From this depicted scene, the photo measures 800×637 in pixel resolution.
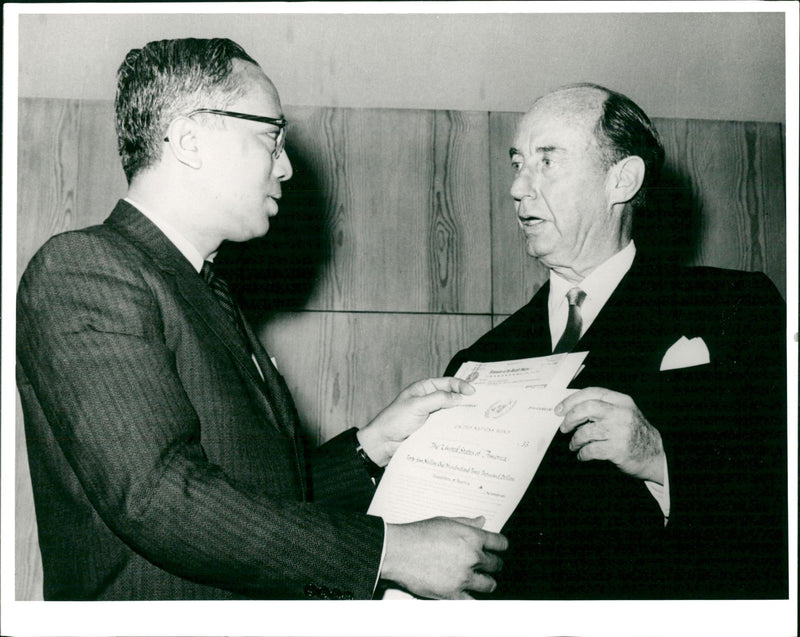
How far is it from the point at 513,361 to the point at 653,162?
692 millimetres

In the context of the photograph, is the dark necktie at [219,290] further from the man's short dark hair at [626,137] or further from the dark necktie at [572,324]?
the man's short dark hair at [626,137]

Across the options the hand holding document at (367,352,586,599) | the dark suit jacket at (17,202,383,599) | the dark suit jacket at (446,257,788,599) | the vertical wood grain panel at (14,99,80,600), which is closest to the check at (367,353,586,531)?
the hand holding document at (367,352,586,599)

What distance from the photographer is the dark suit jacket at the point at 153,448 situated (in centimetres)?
150

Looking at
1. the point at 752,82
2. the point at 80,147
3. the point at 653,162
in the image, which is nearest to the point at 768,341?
the point at 653,162

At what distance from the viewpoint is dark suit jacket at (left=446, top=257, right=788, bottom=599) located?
1877 mm

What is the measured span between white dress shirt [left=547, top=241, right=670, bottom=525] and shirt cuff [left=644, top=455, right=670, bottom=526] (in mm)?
404

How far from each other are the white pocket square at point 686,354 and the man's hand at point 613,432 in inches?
6.6

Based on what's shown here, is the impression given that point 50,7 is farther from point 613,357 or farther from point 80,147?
point 613,357

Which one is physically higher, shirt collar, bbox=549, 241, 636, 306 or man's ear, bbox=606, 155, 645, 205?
man's ear, bbox=606, 155, 645, 205

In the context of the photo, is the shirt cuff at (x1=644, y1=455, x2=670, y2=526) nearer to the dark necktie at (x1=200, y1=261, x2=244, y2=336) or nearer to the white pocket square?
the white pocket square

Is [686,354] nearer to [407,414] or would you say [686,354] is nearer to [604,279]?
[604,279]

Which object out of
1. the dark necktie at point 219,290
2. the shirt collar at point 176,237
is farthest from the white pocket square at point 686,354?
the shirt collar at point 176,237

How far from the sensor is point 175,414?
5.01 feet

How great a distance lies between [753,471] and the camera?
6.42 ft
